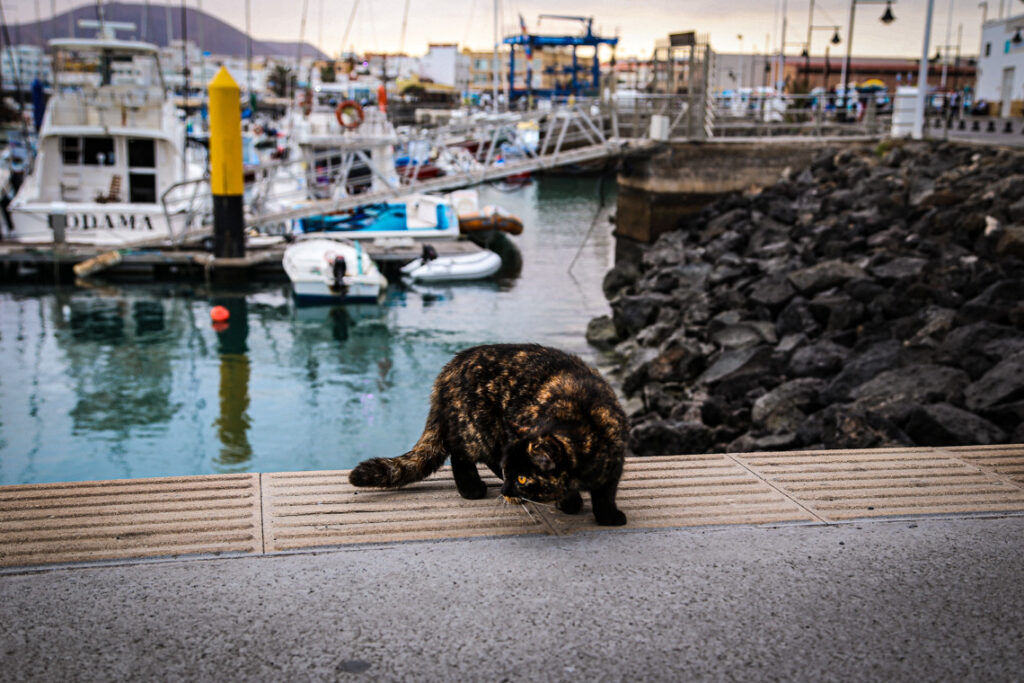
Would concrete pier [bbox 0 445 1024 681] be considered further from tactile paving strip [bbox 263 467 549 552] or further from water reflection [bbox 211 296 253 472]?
water reflection [bbox 211 296 253 472]

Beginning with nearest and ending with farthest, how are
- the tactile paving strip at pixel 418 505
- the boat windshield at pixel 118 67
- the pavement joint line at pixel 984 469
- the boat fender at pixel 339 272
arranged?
the tactile paving strip at pixel 418 505, the pavement joint line at pixel 984 469, the boat fender at pixel 339 272, the boat windshield at pixel 118 67

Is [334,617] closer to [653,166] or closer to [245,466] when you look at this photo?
[245,466]

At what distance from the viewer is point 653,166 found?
25.6 m

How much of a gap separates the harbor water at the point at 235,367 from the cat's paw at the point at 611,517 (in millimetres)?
7352

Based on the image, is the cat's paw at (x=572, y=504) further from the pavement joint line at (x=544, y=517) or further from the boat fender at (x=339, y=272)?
the boat fender at (x=339, y=272)

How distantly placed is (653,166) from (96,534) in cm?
2306

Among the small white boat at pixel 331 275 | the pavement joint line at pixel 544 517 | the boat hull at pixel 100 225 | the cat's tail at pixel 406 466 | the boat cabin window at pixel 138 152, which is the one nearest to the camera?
the pavement joint line at pixel 544 517

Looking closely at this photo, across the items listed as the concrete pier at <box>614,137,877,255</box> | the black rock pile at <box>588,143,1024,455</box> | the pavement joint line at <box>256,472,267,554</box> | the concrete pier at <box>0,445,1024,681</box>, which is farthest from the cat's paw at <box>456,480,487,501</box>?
the concrete pier at <box>614,137,877,255</box>

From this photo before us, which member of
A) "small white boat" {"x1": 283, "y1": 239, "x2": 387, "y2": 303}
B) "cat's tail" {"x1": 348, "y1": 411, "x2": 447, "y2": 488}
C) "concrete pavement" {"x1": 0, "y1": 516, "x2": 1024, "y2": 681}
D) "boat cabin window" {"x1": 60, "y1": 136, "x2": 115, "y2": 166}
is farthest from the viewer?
"boat cabin window" {"x1": 60, "y1": 136, "x2": 115, "y2": 166}

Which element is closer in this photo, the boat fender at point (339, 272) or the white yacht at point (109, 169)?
the boat fender at point (339, 272)

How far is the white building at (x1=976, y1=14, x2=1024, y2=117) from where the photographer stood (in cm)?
4662

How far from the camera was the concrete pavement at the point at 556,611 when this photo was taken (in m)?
3.01

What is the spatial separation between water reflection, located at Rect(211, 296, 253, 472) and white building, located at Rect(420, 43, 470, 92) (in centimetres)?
9405

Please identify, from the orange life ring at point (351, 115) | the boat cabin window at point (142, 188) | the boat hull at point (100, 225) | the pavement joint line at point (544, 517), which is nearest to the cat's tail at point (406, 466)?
the pavement joint line at point (544, 517)
